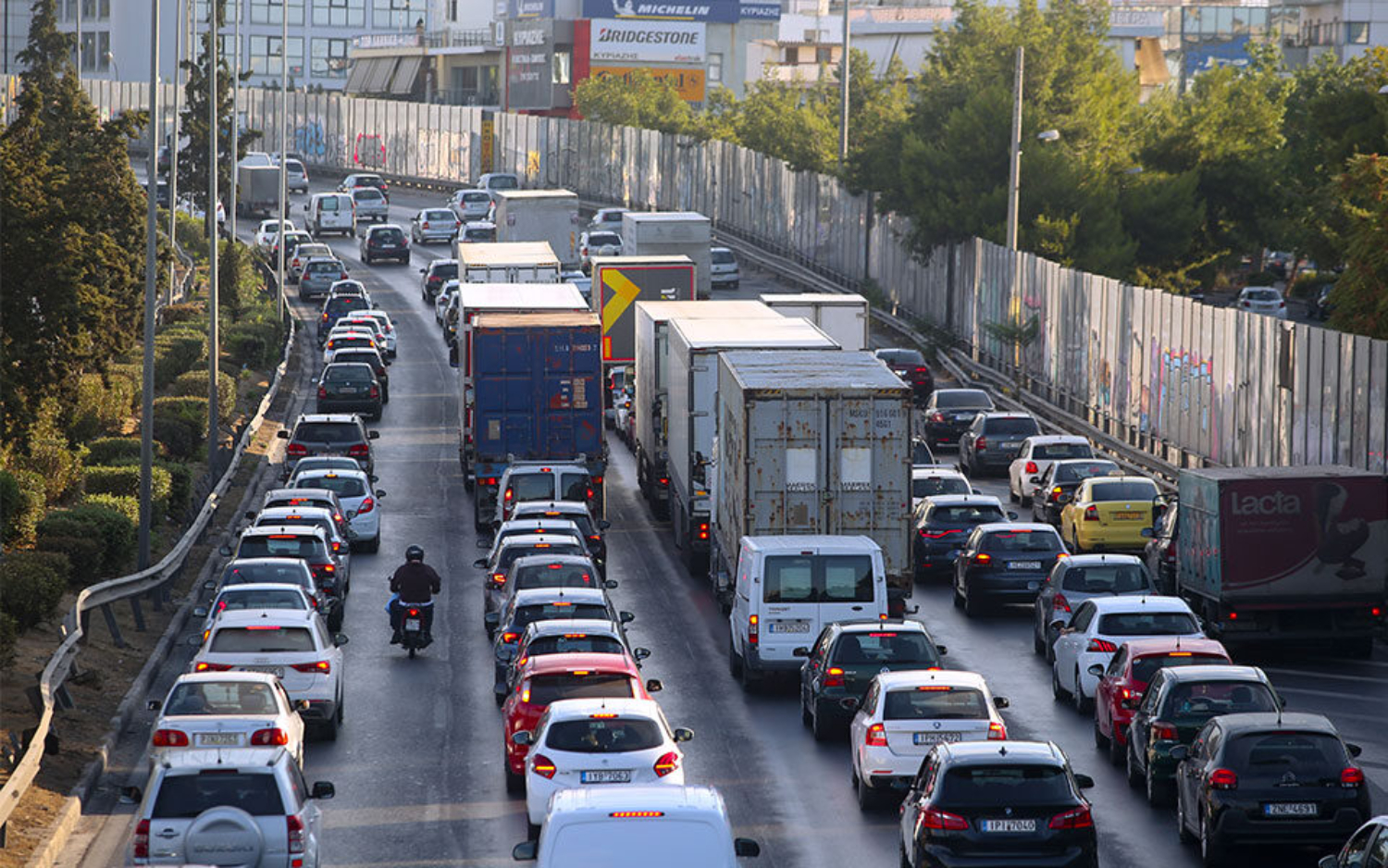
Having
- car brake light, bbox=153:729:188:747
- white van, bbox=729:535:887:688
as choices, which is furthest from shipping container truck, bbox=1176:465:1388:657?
car brake light, bbox=153:729:188:747

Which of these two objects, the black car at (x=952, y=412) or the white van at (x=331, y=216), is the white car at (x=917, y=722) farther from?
the white van at (x=331, y=216)

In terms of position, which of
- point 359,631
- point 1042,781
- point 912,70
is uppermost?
point 912,70

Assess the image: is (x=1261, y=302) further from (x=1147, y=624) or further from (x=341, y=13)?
(x=341, y=13)

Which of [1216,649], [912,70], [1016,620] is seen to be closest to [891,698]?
[1216,649]

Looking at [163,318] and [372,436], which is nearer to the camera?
[372,436]

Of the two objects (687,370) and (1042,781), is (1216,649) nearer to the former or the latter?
(1042,781)

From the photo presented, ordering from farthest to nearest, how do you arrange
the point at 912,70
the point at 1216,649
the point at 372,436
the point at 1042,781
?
the point at 912,70
the point at 372,436
the point at 1216,649
the point at 1042,781

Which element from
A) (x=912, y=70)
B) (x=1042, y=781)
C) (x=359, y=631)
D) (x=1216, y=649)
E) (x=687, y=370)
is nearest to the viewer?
(x=1042, y=781)

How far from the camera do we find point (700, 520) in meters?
38.4

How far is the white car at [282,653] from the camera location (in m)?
25.1

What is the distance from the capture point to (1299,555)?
1198 inches

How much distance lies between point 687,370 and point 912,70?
126 meters

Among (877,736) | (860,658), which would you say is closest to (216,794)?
(877,736)

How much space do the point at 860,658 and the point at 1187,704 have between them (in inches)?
169
